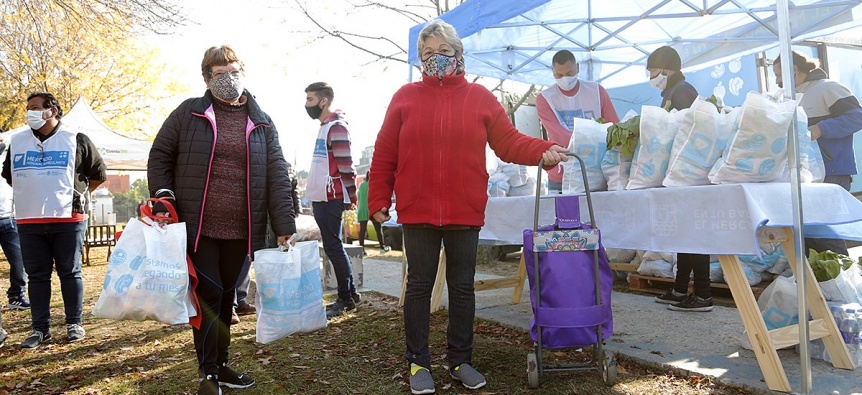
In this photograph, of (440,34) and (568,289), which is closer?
(568,289)

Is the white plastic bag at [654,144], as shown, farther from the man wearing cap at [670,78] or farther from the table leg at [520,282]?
the table leg at [520,282]

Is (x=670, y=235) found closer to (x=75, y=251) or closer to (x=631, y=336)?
(x=631, y=336)

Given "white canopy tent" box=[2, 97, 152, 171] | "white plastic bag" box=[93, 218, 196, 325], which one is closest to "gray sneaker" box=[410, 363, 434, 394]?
"white plastic bag" box=[93, 218, 196, 325]

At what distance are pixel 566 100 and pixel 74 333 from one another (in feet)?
13.8

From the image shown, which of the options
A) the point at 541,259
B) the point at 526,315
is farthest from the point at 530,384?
the point at 526,315

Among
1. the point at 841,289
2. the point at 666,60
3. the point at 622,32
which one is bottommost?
the point at 841,289

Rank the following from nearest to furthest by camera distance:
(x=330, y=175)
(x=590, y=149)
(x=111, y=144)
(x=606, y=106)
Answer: (x=590, y=149), (x=330, y=175), (x=606, y=106), (x=111, y=144)

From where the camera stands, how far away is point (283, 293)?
2.77 m

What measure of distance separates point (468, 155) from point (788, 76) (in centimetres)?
148

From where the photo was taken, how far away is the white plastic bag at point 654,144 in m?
2.95

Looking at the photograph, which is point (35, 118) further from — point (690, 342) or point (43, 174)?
point (690, 342)

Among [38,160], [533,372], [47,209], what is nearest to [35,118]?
[38,160]

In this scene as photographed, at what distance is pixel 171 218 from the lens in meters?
2.60

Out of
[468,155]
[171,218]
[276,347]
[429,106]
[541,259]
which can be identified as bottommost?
[276,347]
